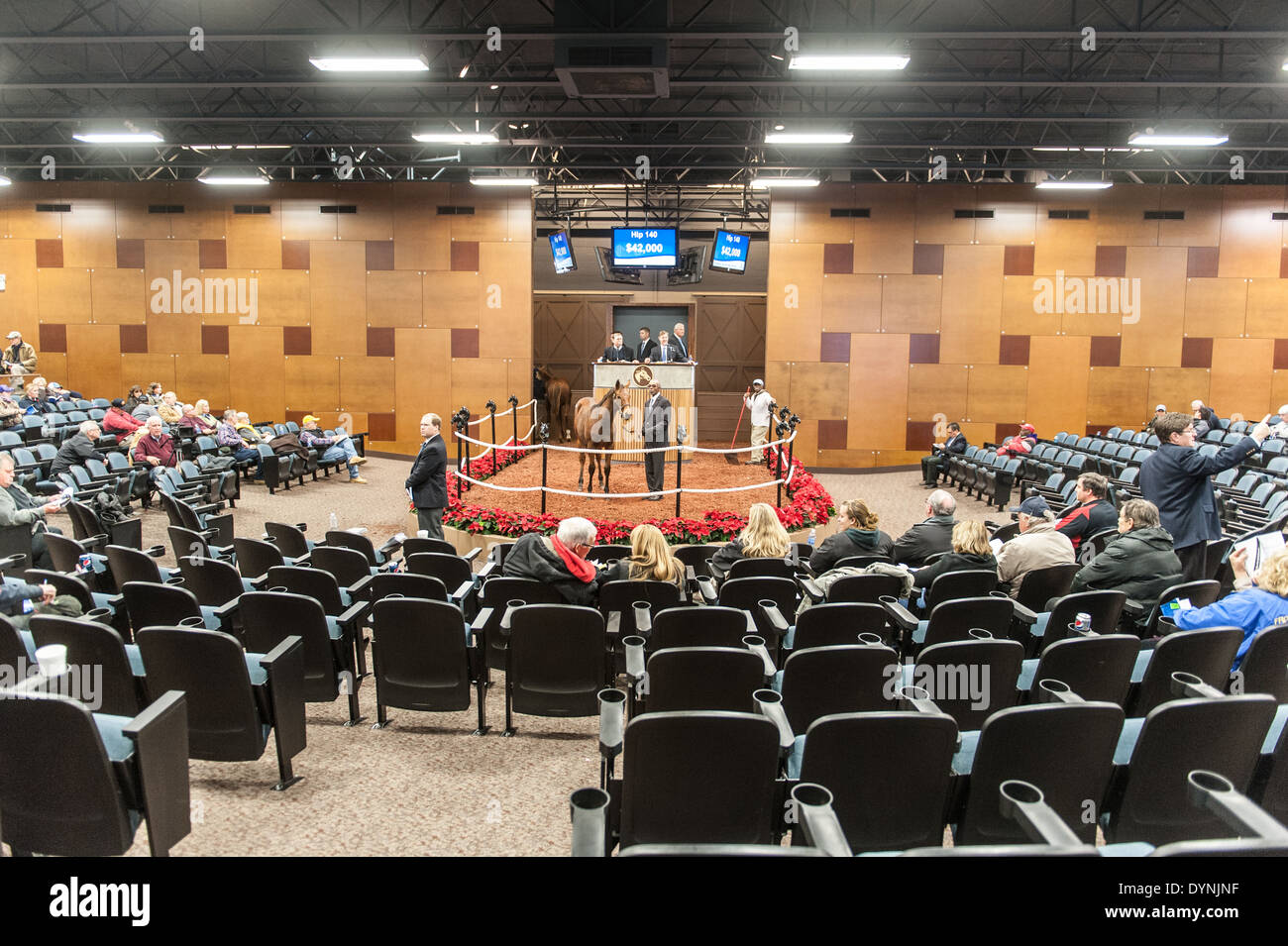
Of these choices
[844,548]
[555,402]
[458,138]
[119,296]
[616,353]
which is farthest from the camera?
[555,402]

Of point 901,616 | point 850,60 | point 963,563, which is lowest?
point 901,616

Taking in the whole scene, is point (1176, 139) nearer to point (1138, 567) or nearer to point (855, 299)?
point (855, 299)

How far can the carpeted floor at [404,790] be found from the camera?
2.93 meters

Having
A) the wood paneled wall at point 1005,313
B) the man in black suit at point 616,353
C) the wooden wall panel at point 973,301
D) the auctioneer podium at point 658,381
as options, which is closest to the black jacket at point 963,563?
the auctioneer podium at point 658,381

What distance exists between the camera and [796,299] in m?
16.3

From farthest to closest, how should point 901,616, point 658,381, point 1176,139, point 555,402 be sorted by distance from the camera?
point 555,402
point 658,381
point 1176,139
point 901,616

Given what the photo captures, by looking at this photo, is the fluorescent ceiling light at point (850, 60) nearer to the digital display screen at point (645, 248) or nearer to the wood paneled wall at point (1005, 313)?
the digital display screen at point (645, 248)

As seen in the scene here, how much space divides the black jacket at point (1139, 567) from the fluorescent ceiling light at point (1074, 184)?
12550 millimetres

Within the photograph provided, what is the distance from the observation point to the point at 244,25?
11125 mm

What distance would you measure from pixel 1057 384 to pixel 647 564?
14.6m

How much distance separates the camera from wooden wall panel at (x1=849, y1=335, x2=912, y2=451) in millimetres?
16297

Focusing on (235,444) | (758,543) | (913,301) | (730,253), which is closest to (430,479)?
(758,543)

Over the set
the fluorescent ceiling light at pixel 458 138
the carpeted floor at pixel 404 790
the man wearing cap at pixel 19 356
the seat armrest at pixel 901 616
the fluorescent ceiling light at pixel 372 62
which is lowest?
the carpeted floor at pixel 404 790
